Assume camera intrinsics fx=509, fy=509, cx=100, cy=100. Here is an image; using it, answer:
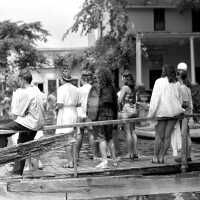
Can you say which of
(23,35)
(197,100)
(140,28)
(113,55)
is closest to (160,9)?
(140,28)

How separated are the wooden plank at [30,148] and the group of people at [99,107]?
0.75 meters

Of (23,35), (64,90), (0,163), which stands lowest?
(0,163)

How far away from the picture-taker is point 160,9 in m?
31.8

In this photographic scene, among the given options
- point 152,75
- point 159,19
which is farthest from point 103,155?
point 159,19

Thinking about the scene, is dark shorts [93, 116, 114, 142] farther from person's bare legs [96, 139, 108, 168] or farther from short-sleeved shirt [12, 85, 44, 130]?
short-sleeved shirt [12, 85, 44, 130]

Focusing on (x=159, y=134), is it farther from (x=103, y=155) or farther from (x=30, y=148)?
(x=30, y=148)

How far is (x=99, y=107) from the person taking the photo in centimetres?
845

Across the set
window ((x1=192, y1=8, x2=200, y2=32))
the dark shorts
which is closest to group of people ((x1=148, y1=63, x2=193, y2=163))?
the dark shorts

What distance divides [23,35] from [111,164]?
3710cm

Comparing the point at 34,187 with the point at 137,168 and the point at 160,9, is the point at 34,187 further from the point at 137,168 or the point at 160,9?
the point at 160,9

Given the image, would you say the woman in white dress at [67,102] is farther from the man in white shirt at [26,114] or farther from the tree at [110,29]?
the tree at [110,29]

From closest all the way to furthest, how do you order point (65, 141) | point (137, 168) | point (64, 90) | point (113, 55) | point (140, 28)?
point (65, 141) → point (137, 168) → point (64, 90) → point (113, 55) → point (140, 28)

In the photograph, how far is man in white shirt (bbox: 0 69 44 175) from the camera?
307 inches

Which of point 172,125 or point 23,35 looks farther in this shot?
point 23,35
